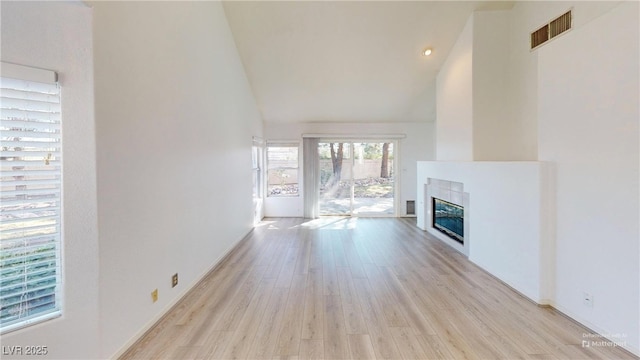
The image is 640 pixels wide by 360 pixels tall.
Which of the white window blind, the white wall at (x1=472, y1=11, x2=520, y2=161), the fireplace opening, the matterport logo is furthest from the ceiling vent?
the white window blind

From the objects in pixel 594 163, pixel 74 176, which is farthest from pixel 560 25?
pixel 74 176

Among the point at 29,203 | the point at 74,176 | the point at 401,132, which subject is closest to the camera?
the point at 29,203

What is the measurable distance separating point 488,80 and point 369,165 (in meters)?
3.50

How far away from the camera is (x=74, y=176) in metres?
1.71

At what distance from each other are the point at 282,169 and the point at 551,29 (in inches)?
220

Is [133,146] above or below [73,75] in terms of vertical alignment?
below

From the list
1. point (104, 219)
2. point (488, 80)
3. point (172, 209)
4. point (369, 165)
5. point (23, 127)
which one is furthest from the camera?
point (369, 165)

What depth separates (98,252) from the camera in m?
1.78

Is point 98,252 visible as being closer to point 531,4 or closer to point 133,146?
point 133,146

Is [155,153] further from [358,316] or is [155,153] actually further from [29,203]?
[358,316]

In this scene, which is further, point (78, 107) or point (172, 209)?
point (172, 209)

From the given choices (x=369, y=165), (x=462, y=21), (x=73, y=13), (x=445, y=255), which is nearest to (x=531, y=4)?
(x=462, y=21)

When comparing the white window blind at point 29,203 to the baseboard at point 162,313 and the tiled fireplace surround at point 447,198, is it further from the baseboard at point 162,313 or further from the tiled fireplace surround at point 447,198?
the tiled fireplace surround at point 447,198

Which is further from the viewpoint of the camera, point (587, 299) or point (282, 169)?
point (282, 169)
